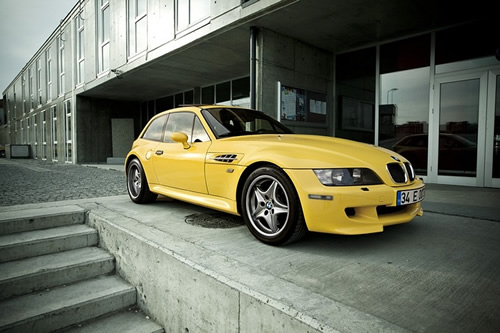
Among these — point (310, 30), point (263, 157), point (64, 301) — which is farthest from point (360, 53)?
point (64, 301)

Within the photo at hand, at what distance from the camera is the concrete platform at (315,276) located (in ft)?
5.53

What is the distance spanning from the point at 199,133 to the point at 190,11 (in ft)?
19.9

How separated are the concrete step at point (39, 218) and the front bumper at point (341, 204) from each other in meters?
3.06

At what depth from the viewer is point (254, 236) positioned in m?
3.00

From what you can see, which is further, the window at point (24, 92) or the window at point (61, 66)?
the window at point (24, 92)

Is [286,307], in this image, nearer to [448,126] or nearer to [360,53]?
[448,126]

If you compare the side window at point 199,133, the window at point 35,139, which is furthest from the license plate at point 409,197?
the window at point 35,139

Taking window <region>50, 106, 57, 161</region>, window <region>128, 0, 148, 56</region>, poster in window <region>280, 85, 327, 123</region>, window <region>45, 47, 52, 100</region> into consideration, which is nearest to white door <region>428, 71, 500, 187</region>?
poster in window <region>280, 85, 327, 123</region>

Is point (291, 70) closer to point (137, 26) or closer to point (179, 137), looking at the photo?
point (179, 137)

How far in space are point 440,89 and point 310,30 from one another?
332 cm

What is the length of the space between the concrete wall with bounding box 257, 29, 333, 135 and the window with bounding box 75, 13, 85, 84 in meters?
13.0

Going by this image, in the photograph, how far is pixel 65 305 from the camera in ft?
9.30

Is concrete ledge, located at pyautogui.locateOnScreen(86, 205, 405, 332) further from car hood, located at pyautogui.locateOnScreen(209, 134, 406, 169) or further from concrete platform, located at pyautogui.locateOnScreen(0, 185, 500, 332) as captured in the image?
car hood, located at pyautogui.locateOnScreen(209, 134, 406, 169)

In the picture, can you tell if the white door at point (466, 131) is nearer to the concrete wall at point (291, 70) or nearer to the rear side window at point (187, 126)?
the concrete wall at point (291, 70)
